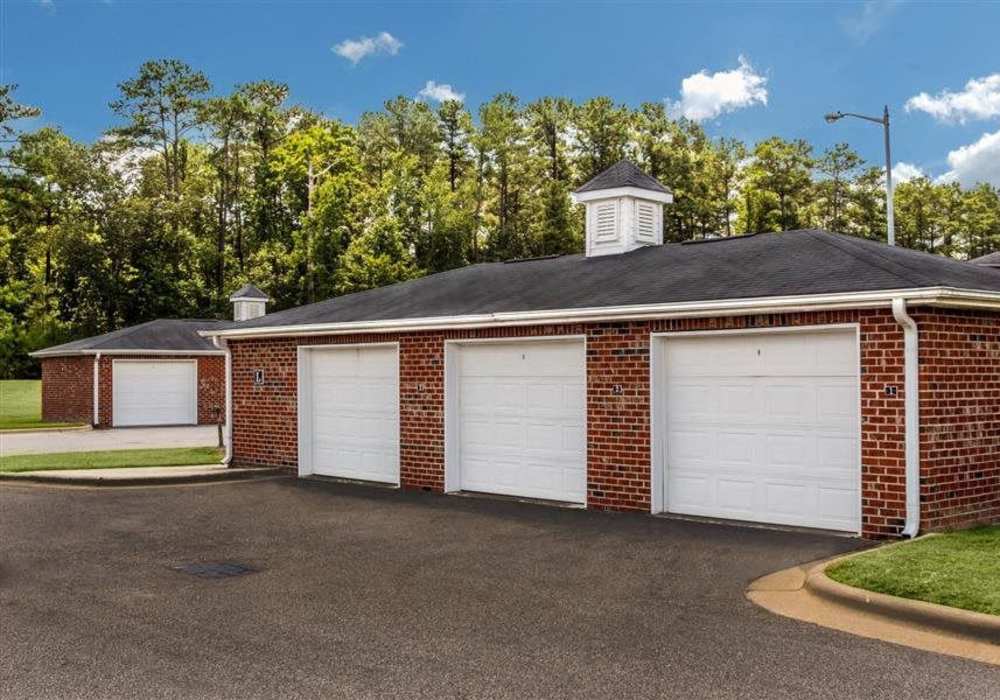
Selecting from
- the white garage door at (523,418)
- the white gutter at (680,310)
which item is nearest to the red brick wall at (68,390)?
the white gutter at (680,310)

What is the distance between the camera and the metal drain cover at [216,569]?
351 inches

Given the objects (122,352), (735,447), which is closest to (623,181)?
(735,447)

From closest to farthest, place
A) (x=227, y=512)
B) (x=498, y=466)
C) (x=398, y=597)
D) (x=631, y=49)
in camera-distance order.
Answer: (x=398, y=597) < (x=227, y=512) < (x=498, y=466) < (x=631, y=49)

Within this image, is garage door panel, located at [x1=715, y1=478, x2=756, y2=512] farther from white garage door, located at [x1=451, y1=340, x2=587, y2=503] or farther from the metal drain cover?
the metal drain cover

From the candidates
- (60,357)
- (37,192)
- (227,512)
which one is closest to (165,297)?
(37,192)

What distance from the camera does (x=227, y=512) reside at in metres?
12.7

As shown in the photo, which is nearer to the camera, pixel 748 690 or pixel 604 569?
pixel 748 690

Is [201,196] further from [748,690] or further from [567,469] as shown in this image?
[748,690]

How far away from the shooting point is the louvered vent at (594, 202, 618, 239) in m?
16.3

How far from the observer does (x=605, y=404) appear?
12195 millimetres

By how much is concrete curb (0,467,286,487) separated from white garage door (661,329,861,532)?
7.88m

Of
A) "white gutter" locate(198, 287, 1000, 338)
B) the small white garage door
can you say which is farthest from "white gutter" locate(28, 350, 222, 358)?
"white gutter" locate(198, 287, 1000, 338)

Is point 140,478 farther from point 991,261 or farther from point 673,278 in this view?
point 991,261

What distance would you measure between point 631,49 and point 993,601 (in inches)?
2077
